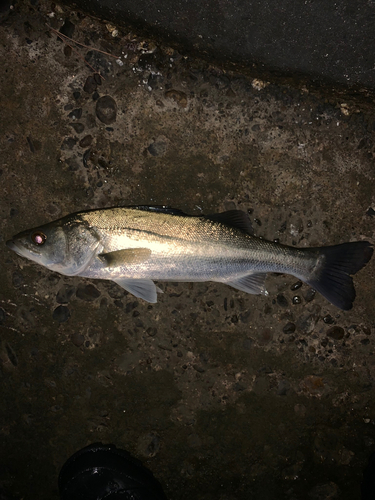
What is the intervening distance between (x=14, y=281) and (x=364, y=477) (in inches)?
160

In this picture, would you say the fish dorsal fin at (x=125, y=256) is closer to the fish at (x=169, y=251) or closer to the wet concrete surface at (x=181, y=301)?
the fish at (x=169, y=251)

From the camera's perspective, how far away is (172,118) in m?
3.14

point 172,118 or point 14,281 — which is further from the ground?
point 172,118

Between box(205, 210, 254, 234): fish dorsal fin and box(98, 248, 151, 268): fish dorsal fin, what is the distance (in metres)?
0.66

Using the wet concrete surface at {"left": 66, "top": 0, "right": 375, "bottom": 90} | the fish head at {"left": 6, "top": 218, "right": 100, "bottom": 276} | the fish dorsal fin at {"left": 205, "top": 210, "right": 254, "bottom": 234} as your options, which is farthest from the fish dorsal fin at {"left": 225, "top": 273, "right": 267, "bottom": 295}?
the wet concrete surface at {"left": 66, "top": 0, "right": 375, "bottom": 90}

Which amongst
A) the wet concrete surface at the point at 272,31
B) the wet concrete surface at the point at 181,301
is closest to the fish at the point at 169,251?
the wet concrete surface at the point at 181,301

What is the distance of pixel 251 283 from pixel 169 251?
82 centimetres

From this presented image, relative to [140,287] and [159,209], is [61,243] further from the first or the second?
[159,209]

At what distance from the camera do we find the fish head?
271cm

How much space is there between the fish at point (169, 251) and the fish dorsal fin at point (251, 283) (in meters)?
0.05

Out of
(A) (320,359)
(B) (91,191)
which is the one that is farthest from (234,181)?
(A) (320,359)

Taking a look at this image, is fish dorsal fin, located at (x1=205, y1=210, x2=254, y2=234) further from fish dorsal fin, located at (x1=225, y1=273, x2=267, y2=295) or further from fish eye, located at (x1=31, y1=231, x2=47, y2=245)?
fish eye, located at (x1=31, y1=231, x2=47, y2=245)

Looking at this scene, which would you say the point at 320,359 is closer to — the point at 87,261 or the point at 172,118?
the point at 87,261

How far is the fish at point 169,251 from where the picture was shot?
271 centimetres
